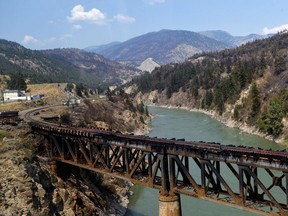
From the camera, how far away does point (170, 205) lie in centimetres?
2914

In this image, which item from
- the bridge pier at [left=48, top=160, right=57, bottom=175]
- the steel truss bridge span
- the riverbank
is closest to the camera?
the steel truss bridge span

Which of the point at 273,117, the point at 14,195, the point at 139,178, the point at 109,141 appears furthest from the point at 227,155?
the point at 273,117

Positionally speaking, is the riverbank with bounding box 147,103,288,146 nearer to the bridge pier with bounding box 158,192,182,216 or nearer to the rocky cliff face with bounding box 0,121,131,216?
Answer: the rocky cliff face with bounding box 0,121,131,216

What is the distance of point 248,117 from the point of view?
103375 millimetres

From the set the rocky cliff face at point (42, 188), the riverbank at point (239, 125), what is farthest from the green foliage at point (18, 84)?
the rocky cliff face at point (42, 188)

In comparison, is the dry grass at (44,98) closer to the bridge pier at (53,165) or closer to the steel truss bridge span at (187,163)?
the bridge pier at (53,165)

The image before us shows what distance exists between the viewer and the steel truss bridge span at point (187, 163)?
78.3 feet

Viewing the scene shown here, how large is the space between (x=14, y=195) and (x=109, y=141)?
335 inches

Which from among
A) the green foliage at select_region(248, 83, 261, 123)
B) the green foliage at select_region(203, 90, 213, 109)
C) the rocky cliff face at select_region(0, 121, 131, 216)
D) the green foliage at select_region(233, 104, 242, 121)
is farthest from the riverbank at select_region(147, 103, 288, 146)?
the rocky cliff face at select_region(0, 121, 131, 216)

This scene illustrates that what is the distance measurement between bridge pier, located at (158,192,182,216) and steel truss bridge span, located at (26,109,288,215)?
0.32 meters

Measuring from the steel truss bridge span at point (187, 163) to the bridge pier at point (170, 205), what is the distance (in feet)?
1.05

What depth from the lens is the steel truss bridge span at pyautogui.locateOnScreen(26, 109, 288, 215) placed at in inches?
939

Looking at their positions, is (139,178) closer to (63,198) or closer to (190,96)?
(63,198)

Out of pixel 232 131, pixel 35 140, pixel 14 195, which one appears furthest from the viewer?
pixel 232 131
